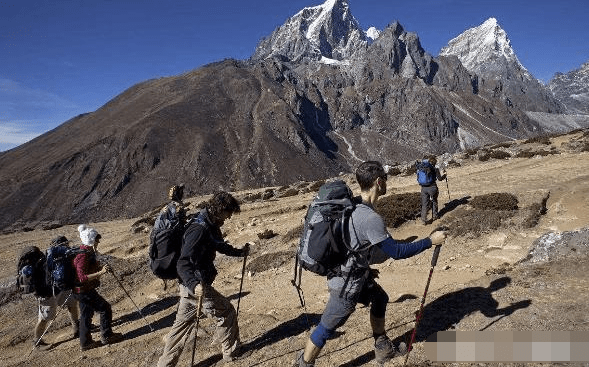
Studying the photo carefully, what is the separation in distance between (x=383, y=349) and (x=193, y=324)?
3214mm

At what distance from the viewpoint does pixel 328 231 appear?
17.1 ft

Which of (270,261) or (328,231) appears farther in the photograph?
(270,261)

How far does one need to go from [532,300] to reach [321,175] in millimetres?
173140

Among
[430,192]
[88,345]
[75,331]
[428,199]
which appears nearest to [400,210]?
[428,199]

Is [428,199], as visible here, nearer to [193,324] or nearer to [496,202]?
[496,202]

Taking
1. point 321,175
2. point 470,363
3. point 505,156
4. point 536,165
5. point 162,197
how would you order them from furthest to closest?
point 321,175 < point 162,197 < point 505,156 < point 536,165 < point 470,363

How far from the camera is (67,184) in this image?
147875 millimetres

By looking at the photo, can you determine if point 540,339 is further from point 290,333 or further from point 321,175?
point 321,175

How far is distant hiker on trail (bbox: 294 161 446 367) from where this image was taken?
5.10m

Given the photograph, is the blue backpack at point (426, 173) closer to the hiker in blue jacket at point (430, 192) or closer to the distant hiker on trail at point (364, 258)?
the hiker in blue jacket at point (430, 192)

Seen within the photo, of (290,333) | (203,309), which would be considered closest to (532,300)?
(290,333)

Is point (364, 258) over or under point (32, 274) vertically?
over

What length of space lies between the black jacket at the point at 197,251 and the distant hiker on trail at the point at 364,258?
206 cm

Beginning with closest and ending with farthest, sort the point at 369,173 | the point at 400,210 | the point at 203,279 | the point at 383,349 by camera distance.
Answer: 1. the point at 369,173
2. the point at 383,349
3. the point at 203,279
4. the point at 400,210
